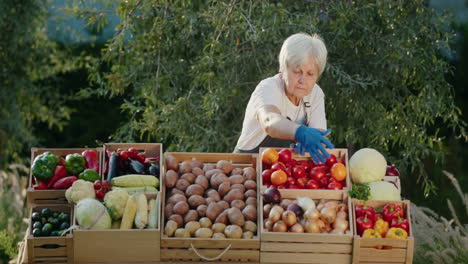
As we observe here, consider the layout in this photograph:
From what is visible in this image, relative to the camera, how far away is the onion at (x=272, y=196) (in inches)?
149

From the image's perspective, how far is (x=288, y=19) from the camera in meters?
6.05

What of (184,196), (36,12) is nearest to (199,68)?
(36,12)

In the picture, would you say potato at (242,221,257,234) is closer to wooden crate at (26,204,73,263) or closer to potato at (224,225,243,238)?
potato at (224,225,243,238)

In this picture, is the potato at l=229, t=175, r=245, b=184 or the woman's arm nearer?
the woman's arm

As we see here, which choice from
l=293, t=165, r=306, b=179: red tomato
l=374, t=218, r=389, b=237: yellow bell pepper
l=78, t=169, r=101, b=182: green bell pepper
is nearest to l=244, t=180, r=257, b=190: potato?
l=293, t=165, r=306, b=179: red tomato

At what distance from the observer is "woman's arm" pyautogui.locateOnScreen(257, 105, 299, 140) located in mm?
3887

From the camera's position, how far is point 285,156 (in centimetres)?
405

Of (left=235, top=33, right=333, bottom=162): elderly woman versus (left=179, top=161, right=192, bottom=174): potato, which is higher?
(left=235, top=33, right=333, bottom=162): elderly woman

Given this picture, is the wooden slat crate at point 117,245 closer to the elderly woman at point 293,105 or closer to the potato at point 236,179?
the potato at point 236,179

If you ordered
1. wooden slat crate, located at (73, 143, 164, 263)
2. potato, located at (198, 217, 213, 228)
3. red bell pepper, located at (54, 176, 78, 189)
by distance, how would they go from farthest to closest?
red bell pepper, located at (54, 176, 78, 189) → potato, located at (198, 217, 213, 228) → wooden slat crate, located at (73, 143, 164, 263)

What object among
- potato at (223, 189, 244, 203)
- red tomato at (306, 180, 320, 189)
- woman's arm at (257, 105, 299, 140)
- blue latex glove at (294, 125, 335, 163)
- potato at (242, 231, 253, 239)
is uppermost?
woman's arm at (257, 105, 299, 140)

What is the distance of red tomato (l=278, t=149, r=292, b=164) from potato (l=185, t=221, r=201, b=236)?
61 cm

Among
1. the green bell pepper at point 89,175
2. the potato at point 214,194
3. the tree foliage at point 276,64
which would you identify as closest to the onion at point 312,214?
the potato at point 214,194

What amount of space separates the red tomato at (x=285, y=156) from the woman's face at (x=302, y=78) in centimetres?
33
